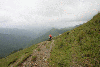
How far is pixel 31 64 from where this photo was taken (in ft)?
34.1

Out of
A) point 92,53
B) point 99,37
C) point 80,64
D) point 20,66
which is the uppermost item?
point 99,37

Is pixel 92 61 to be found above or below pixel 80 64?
above

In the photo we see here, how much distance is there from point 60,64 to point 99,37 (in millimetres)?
9407

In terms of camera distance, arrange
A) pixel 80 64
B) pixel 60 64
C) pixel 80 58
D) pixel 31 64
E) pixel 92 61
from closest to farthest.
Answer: pixel 92 61 < pixel 80 64 < pixel 80 58 < pixel 60 64 < pixel 31 64

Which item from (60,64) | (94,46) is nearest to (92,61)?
(94,46)

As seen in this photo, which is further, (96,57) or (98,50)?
(98,50)

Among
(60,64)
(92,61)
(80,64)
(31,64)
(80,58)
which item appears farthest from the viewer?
(31,64)

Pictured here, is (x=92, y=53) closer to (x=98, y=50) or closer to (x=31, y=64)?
(x=98, y=50)

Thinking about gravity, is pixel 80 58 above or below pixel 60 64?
above

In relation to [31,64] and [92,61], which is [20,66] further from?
[92,61]

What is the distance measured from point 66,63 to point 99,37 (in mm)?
8370

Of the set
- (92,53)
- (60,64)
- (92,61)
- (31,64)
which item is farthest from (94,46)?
(31,64)

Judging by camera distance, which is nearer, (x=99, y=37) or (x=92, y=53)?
(x=92, y=53)

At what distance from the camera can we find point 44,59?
1134 cm
